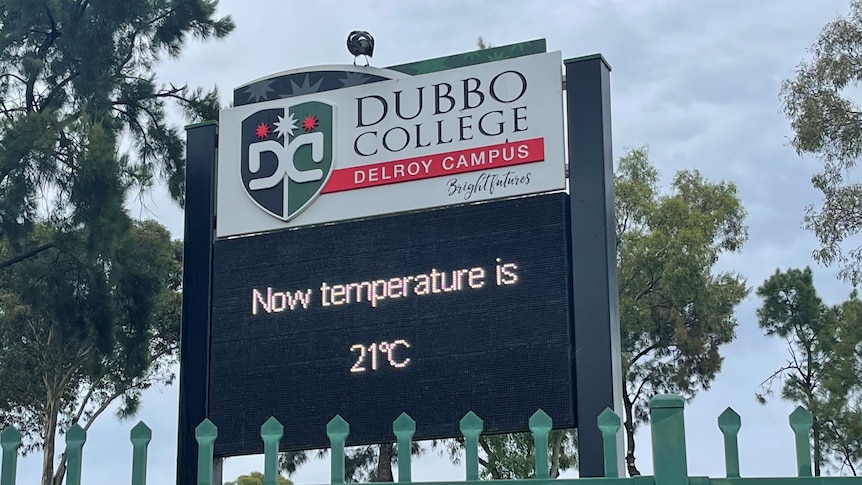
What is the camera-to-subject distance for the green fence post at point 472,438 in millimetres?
3172

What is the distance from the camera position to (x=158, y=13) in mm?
Answer: 15477

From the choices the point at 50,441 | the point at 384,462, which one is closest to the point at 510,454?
the point at 384,462

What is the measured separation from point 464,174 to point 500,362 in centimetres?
154

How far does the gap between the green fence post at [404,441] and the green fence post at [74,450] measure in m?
0.88

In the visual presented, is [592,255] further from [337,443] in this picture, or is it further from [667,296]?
[667,296]

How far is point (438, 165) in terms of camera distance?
938 centimetres

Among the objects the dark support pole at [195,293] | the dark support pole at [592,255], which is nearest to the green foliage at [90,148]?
the dark support pole at [195,293]

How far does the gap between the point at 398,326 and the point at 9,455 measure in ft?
17.5

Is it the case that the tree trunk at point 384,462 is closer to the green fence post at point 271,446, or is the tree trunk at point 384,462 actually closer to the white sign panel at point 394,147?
the white sign panel at point 394,147

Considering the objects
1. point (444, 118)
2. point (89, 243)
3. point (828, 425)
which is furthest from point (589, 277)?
point (828, 425)

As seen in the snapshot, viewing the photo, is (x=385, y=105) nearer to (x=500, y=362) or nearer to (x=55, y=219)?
(x=500, y=362)

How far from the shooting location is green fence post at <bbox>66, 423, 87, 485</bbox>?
346 centimetres

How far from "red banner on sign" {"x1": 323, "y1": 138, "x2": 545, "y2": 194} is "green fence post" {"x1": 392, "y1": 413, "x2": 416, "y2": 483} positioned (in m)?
5.91

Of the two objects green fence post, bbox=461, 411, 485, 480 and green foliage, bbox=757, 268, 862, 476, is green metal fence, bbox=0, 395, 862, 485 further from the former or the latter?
green foliage, bbox=757, 268, 862, 476
